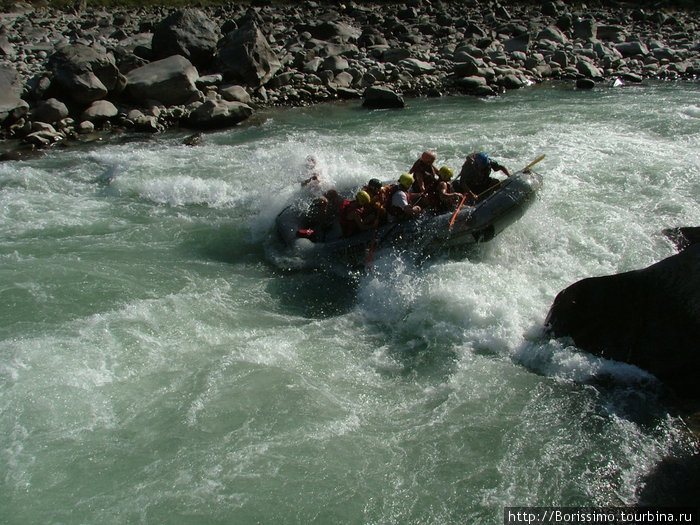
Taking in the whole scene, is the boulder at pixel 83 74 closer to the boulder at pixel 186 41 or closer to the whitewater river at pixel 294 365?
the boulder at pixel 186 41

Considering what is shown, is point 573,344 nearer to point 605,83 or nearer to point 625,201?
point 625,201

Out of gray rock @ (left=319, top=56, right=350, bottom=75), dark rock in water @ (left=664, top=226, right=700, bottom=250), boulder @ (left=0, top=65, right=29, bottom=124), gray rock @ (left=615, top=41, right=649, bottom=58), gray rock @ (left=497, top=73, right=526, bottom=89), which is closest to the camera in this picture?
dark rock in water @ (left=664, top=226, right=700, bottom=250)

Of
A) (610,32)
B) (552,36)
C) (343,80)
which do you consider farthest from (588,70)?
(343,80)

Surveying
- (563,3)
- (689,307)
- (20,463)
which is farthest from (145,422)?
(563,3)

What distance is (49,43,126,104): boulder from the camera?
51.6ft

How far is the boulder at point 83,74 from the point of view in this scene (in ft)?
51.6

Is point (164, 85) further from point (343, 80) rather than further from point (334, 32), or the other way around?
point (334, 32)

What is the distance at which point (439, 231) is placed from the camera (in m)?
8.43

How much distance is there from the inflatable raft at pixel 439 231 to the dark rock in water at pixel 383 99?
30.7 ft

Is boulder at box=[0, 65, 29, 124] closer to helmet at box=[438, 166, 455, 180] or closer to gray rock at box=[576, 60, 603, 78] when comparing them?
helmet at box=[438, 166, 455, 180]

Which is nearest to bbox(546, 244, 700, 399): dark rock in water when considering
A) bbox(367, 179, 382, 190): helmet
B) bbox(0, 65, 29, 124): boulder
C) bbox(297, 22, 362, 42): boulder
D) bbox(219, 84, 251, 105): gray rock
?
bbox(367, 179, 382, 190): helmet

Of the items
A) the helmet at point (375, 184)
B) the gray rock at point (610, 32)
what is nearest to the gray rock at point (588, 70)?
the gray rock at point (610, 32)

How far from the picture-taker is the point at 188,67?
1731 cm

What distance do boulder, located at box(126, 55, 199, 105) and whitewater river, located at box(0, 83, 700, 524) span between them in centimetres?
513
